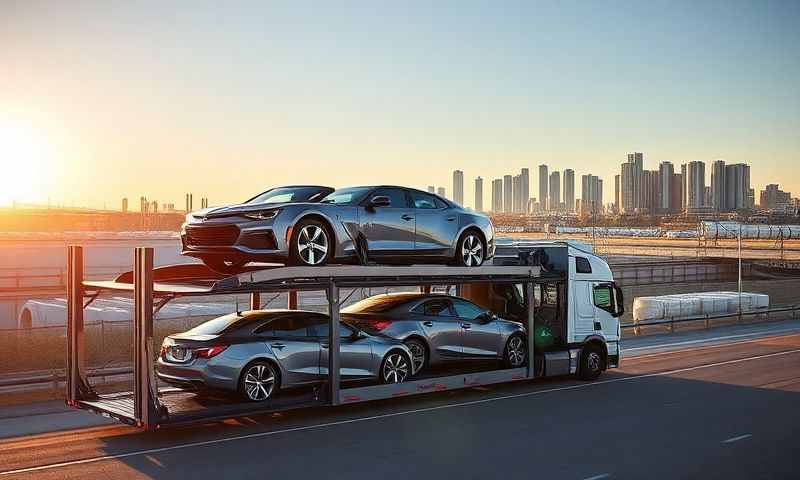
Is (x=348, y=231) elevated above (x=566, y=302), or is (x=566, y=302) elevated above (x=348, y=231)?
(x=348, y=231)

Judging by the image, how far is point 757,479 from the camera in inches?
413

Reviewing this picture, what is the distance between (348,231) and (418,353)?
3.16 m

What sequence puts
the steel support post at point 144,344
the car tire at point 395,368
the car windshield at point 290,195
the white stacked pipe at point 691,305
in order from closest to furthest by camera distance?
1. the steel support post at point 144,344
2. the car windshield at point 290,195
3. the car tire at point 395,368
4. the white stacked pipe at point 691,305

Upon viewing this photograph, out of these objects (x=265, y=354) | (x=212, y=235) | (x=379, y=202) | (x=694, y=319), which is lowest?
(x=694, y=319)

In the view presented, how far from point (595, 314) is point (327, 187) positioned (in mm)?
7551

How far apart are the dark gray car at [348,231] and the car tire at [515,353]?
199 centimetres

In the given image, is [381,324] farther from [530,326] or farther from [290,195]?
[530,326]

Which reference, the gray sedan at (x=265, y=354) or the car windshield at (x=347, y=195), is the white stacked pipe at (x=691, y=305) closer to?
the gray sedan at (x=265, y=354)

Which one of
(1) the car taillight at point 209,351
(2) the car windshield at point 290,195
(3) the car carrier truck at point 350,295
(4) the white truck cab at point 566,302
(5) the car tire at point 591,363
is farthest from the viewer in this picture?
(5) the car tire at point 591,363

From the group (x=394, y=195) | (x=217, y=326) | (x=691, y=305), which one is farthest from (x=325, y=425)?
(x=691, y=305)

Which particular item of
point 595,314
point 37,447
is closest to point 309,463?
point 37,447

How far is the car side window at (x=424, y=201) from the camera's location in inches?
599

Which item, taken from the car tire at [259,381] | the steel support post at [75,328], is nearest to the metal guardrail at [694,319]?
the car tire at [259,381]

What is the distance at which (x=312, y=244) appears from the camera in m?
13.2
